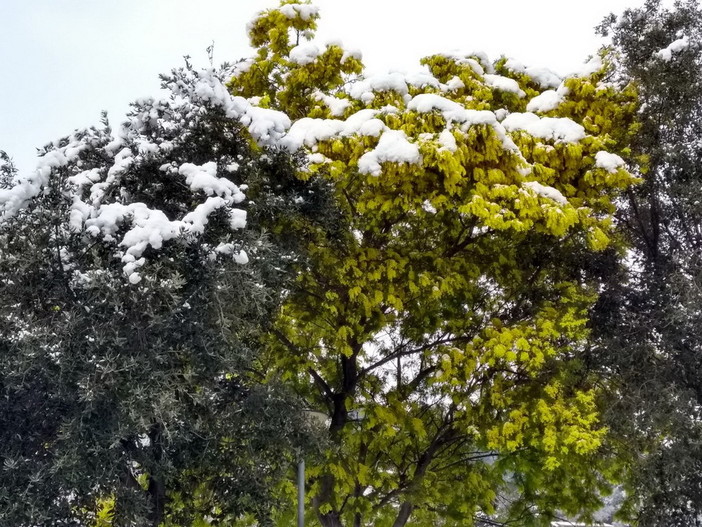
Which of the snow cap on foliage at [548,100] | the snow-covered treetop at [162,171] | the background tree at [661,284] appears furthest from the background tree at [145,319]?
the background tree at [661,284]

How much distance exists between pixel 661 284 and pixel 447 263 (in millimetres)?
3156

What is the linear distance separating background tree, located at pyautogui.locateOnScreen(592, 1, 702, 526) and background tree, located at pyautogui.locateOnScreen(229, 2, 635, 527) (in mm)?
518

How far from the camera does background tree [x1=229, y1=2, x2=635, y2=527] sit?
27.9 feet

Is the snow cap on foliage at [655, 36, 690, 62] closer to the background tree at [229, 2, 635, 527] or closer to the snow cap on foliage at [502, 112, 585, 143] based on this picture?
the background tree at [229, 2, 635, 527]

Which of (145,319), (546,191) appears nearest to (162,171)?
(145,319)

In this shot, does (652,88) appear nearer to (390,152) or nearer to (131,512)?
(390,152)

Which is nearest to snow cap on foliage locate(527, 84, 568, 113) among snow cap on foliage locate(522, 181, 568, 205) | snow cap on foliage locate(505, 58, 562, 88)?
snow cap on foliage locate(505, 58, 562, 88)

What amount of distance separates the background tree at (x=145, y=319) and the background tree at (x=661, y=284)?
15.7 ft

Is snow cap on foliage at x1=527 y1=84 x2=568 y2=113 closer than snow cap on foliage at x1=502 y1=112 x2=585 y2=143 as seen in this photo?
No

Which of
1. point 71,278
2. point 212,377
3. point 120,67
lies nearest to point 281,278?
point 212,377

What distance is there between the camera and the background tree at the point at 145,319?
6434mm

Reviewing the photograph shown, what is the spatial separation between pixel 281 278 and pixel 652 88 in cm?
599

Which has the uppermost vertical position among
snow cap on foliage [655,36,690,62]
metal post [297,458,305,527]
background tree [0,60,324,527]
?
snow cap on foliage [655,36,690,62]

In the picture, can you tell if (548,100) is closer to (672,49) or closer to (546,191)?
(672,49)
